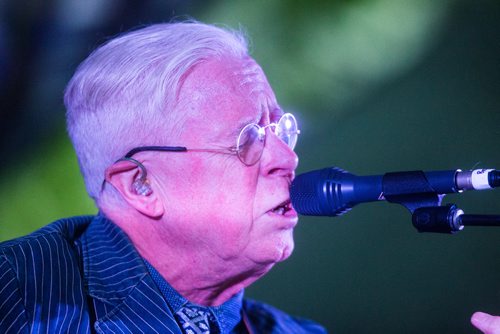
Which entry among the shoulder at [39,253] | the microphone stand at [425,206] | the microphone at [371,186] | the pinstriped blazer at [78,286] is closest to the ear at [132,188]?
the pinstriped blazer at [78,286]

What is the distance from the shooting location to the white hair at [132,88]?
1.83 meters

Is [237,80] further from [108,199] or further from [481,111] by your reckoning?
[481,111]

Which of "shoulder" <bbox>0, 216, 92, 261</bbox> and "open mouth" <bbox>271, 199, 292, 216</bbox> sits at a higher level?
"open mouth" <bbox>271, 199, 292, 216</bbox>

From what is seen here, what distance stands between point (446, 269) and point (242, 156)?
4.53 feet

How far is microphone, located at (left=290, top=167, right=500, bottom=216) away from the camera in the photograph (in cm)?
117

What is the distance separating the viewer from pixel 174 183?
1.81 m

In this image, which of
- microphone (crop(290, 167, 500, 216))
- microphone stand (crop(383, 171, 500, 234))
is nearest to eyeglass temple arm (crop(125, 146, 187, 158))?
microphone (crop(290, 167, 500, 216))

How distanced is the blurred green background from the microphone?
1.28 metres

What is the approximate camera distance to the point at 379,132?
9.04ft

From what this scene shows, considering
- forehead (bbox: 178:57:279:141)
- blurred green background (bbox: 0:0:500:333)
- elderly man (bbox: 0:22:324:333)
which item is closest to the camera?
elderly man (bbox: 0:22:324:333)

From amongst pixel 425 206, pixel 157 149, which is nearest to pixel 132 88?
pixel 157 149

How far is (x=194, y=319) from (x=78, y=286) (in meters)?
0.38

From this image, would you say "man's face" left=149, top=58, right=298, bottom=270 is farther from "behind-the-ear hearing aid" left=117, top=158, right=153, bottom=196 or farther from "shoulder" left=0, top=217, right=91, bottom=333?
"shoulder" left=0, top=217, right=91, bottom=333

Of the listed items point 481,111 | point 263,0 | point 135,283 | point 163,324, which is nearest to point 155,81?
point 135,283
